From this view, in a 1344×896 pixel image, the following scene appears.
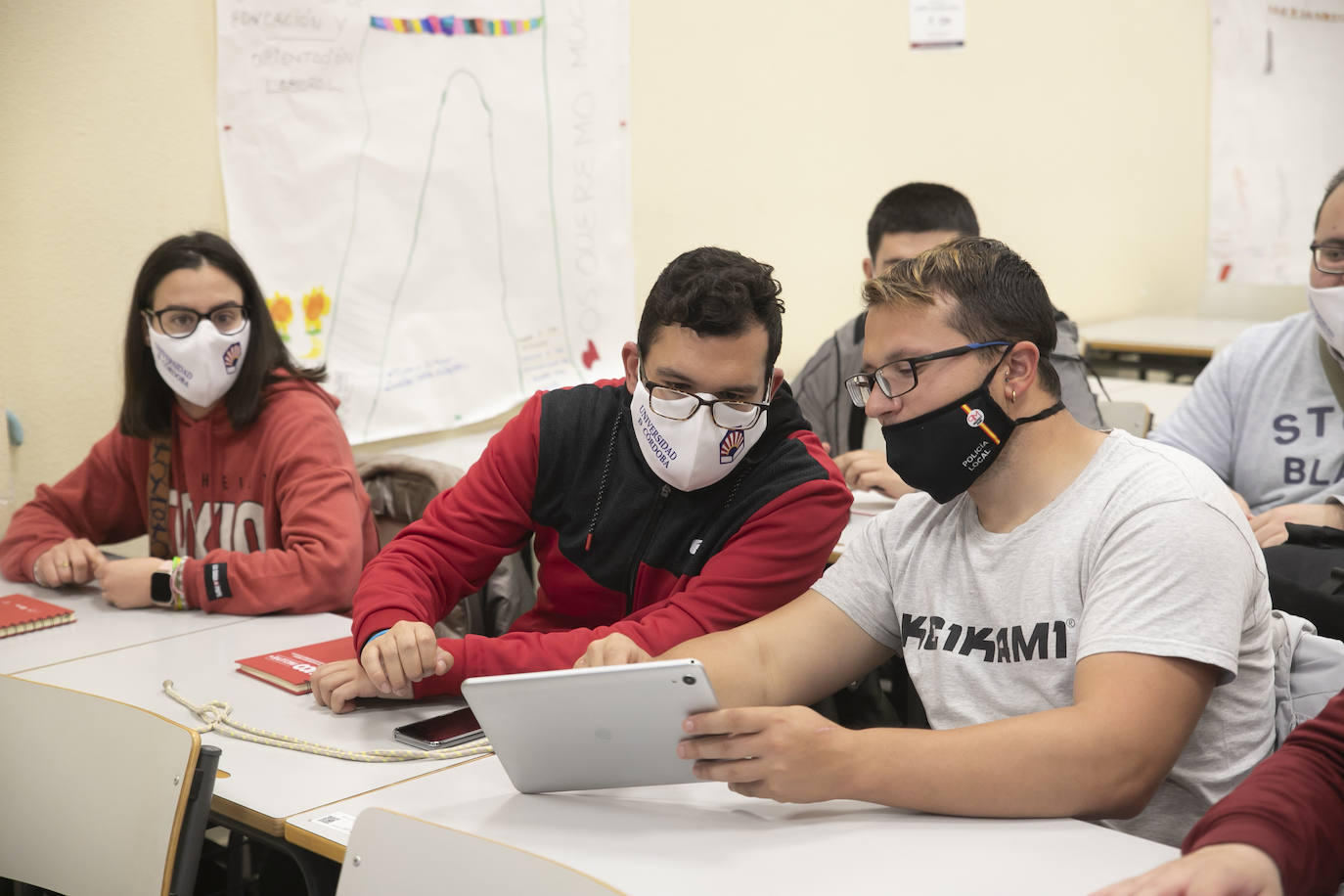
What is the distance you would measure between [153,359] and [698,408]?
3.87 ft

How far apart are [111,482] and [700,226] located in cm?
192

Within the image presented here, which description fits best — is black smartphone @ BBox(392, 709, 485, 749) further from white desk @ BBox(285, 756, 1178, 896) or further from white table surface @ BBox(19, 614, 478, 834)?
white desk @ BBox(285, 756, 1178, 896)

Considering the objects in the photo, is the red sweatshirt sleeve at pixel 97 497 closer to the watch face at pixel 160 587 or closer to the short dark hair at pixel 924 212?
the watch face at pixel 160 587

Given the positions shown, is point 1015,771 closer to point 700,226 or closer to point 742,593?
point 742,593

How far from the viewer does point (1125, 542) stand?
4.16 ft

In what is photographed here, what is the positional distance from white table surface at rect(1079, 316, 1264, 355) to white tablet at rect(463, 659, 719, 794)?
165 inches

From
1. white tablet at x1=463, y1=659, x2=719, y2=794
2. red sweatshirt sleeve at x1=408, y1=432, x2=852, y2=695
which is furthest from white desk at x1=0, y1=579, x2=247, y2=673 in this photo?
white tablet at x1=463, y1=659, x2=719, y2=794

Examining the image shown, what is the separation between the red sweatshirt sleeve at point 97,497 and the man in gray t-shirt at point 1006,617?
1356 millimetres

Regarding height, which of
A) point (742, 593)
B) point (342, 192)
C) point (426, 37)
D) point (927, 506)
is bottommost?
point (742, 593)

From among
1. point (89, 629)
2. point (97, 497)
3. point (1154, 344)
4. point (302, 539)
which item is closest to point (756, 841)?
point (302, 539)

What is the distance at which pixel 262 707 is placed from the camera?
1635 mm

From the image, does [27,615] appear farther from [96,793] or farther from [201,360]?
[96,793]

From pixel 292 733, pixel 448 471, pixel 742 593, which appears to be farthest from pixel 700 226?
pixel 292 733

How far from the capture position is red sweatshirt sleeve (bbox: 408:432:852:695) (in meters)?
1.65
